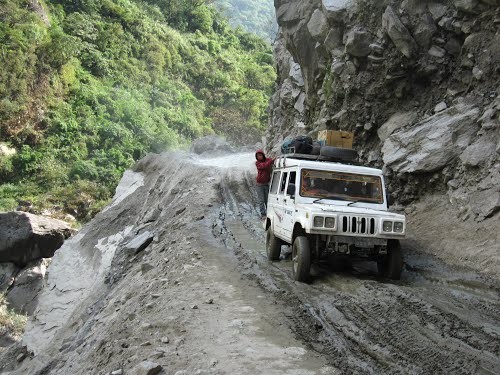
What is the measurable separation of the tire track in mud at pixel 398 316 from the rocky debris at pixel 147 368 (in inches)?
68.3

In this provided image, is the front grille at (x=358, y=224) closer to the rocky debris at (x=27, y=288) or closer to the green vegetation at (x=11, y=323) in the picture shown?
the green vegetation at (x=11, y=323)

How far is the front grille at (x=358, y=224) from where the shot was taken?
672 cm

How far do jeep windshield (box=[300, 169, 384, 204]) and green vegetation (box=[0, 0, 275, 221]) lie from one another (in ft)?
73.9

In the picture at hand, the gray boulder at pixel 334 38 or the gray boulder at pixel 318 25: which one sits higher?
the gray boulder at pixel 318 25

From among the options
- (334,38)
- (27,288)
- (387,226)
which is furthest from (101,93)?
(387,226)

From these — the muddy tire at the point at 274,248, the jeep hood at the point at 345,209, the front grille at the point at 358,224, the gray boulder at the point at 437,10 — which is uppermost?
the gray boulder at the point at 437,10

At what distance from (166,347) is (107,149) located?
31297 mm

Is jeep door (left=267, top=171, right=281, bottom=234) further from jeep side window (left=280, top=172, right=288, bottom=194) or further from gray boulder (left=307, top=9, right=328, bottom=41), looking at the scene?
gray boulder (left=307, top=9, right=328, bottom=41)

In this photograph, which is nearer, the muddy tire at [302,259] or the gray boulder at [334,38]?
the muddy tire at [302,259]

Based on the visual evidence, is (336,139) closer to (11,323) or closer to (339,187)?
(339,187)

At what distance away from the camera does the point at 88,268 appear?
1611cm

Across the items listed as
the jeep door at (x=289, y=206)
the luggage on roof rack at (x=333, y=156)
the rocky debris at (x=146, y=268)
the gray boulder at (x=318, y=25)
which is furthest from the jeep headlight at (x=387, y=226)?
the gray boulder at (x=318, y=25)

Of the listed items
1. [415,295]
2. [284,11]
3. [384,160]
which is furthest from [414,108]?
[284,11]

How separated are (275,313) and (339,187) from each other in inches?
119
